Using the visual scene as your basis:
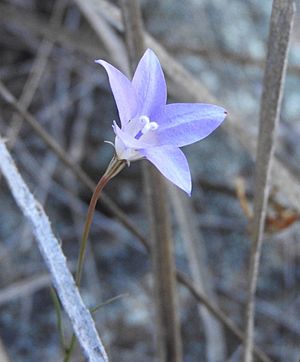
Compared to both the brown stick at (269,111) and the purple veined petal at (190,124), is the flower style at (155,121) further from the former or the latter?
the brown stick at (269,111)


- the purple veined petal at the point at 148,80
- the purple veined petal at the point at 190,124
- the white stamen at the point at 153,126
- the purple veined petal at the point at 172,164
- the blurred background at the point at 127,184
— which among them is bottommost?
the blurred background at the point at 127,184

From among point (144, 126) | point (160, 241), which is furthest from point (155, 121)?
point (160, 241)

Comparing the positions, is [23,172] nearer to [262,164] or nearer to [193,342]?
[193,342]

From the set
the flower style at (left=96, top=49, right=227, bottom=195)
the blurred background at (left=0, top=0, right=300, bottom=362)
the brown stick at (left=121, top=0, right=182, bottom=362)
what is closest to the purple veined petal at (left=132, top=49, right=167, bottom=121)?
the flower style at (left=96, top=49, right=227, bottom=195)

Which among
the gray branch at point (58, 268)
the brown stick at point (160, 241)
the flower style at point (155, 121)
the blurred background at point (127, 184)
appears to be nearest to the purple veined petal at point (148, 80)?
the flower style at point (155, 121)

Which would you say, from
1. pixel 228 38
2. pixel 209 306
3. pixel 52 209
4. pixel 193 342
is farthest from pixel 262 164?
pixel 228 38

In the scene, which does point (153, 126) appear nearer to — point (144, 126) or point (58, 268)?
point (144, 126)

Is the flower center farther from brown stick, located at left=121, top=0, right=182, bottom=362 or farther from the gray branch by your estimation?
brown stick, located at left=121, top=0, right=182, bottom=362
